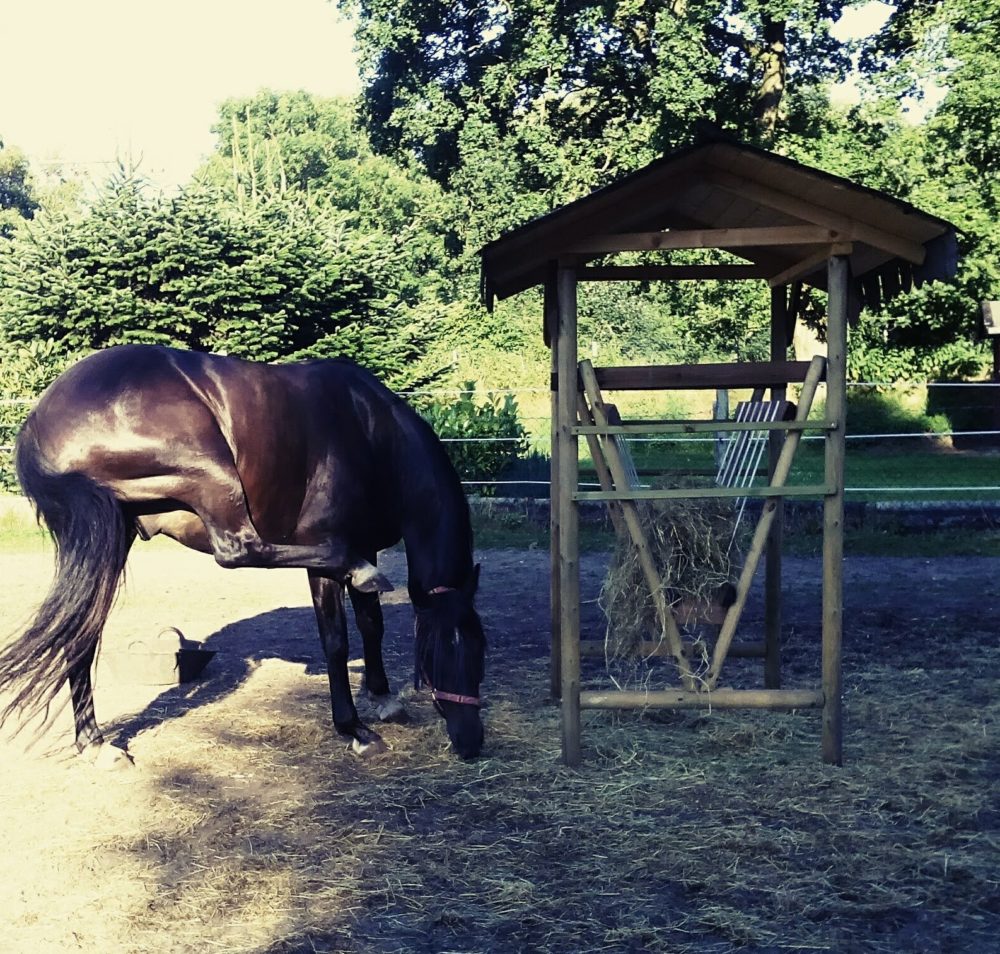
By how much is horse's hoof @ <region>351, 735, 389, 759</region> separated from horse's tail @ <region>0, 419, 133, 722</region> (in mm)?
1230

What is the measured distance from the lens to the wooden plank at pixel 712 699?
4602 millimetres

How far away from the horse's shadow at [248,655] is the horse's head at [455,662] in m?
1.23

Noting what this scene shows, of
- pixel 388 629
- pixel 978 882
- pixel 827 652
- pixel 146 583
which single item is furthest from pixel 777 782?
pixel 146 583

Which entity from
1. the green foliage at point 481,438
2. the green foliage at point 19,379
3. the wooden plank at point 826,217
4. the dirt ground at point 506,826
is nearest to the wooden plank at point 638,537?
the dirt ground at point 506,826

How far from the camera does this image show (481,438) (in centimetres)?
1256

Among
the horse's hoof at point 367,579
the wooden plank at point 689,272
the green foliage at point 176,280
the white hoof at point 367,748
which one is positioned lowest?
the white hoof at point 367,748

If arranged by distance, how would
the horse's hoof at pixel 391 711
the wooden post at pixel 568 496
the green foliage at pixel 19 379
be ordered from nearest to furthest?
the wooden post at pixel 568 496 → the horse's hoof at pixel 391 711 → the green foliage at pixel 19 379

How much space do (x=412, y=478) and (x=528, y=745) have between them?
→ 1.36 metres

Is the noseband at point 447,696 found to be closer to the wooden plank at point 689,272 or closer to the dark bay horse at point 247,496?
the dark bay horse at point 247,496

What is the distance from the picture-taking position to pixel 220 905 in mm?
3293

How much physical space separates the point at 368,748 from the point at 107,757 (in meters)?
1.12

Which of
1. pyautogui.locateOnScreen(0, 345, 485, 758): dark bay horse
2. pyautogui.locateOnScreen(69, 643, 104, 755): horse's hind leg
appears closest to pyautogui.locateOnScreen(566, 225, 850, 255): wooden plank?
pyautogui.locateOnScreen(0, 345, 485, 758): dark bay horse

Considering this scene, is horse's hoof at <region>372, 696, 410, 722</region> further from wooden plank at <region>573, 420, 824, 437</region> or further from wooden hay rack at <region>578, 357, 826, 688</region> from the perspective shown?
wooden plank at <region>573, 420, 824, 437</region>

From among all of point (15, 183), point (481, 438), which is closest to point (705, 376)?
point (481, 438)
